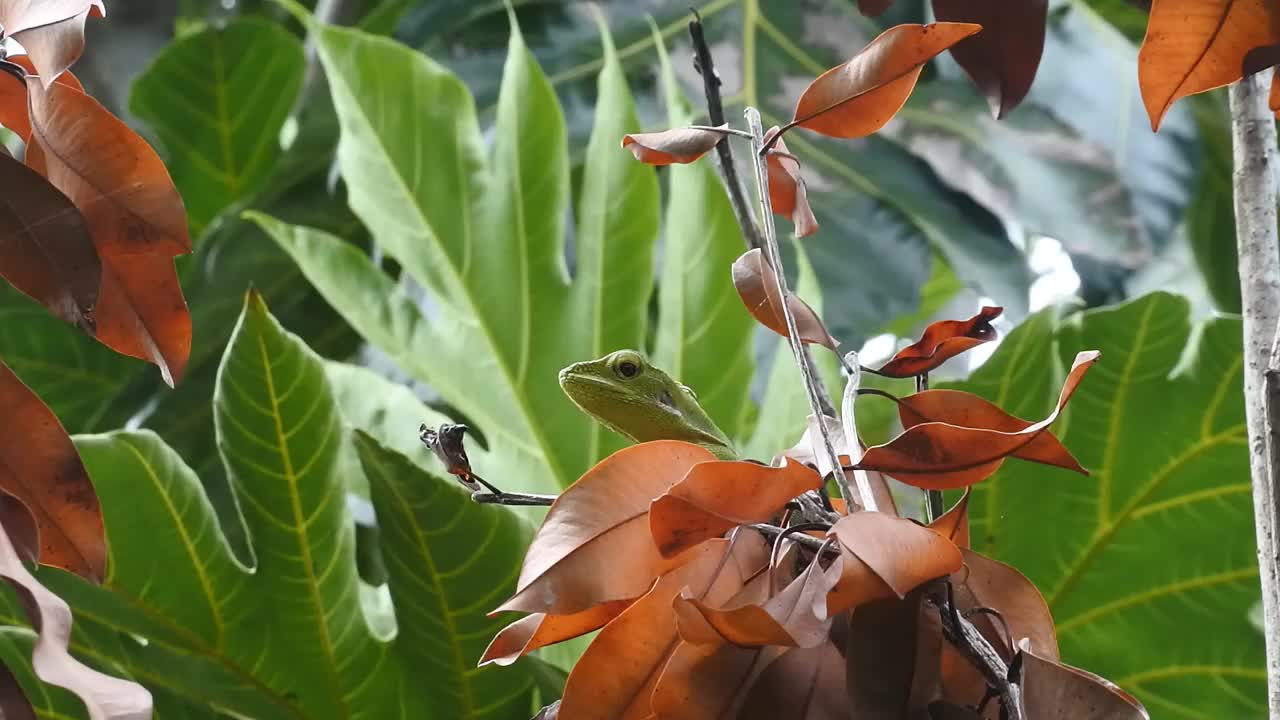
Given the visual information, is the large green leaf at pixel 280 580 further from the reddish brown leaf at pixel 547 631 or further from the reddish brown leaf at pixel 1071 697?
the reddish brown leaf at pixel 1071 697

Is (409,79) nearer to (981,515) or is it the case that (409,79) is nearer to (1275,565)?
(981,515)

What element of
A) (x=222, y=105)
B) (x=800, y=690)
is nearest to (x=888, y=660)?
(x=800, y=690)

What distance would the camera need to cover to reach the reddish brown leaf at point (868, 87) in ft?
1.80

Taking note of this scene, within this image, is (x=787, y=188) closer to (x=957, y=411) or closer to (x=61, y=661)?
(x=957, y=411)

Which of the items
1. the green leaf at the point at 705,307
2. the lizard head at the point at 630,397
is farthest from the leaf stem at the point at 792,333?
the green leaf at the point at 705,307

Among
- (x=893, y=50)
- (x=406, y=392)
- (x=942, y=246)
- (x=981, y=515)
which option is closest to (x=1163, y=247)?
(x=942, y=246)

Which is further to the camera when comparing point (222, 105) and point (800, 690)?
point (222, 105)

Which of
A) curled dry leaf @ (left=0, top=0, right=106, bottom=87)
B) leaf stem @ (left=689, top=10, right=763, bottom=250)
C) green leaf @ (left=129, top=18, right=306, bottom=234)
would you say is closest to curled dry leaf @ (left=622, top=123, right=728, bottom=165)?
leaf stem @ (left=689, top=10, right=763, bottom=250)

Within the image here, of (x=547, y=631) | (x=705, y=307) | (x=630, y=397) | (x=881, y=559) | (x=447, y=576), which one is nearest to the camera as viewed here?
(x=881, y=559)

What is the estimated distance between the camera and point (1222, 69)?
55 cm

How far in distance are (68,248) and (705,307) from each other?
3.60 ft

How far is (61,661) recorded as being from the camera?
0.44 metres

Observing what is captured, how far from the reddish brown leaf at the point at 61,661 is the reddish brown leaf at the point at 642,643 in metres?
0.16

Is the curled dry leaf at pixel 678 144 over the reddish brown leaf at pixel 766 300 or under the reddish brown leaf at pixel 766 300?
over
